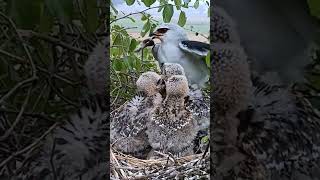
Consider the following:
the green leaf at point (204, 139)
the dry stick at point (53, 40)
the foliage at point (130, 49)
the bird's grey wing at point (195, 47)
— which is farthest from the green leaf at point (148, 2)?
the green leaf at point (204, 139)

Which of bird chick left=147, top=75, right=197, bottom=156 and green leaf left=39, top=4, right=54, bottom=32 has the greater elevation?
green leaf left=39, top=4, right=54, bottom=32

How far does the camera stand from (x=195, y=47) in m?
1.15

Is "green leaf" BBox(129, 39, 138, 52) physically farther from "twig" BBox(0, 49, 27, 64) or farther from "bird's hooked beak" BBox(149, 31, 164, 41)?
"twig" BBox(0, 49, 27, 64)

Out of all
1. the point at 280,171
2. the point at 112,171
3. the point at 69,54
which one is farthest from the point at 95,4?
the point at 280,171

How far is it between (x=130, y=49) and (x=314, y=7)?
42 centimetres

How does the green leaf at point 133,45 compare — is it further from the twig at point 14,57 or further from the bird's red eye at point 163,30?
the twig at point 14,57

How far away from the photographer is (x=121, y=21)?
1.15 metres

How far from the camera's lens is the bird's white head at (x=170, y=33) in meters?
1.15

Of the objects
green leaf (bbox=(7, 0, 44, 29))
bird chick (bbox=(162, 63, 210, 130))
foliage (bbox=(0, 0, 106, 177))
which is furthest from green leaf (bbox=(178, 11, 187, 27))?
green leaf (bbox=(7, 0, 44, 29))

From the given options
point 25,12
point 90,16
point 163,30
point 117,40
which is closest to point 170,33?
point 163,30

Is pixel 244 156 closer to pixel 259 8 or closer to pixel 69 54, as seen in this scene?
pixel 259 8

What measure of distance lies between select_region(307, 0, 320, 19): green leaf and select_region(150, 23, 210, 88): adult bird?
0.84 ft

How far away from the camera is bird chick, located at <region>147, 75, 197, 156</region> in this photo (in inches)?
45.6

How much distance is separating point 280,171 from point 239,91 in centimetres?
19
